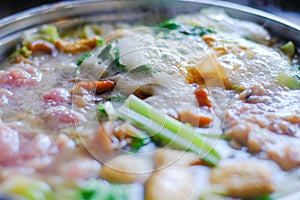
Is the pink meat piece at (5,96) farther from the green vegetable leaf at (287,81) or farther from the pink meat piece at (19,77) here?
the green vegetable leaf at (287,81)

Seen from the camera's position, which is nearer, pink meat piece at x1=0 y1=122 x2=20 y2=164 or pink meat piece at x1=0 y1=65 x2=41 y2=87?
pink meat piece at x1=0 y1=122 x2=20 y2=164

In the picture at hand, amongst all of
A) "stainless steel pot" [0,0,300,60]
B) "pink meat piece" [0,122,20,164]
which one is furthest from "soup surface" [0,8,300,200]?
"stainless steel pot" [0,0,300,60]

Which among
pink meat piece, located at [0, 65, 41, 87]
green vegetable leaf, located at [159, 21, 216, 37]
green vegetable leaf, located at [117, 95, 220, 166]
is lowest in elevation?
green vegetable leaf, located at [117, 95, 220, 166]

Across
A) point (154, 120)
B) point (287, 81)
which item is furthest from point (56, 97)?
point (287, 81)

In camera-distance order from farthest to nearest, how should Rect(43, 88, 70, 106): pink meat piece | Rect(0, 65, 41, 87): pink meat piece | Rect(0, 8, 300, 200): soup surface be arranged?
Rect(0, 65, 41, 87): pink meat piece, Rect(43, 88, 70, 106): pink meat piece, Rect(0, 8, 300, 200): soup surface

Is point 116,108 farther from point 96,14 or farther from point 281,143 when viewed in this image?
point 96,14

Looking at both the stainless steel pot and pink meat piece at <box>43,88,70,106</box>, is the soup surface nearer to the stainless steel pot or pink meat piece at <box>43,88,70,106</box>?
pink meat piece at <box>43,88,70,106</box>

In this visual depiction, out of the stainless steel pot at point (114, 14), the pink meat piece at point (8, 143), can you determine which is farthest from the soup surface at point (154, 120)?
the stainless steel pot at point (114, 14)

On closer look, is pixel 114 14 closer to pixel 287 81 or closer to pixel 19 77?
pixel 19 77

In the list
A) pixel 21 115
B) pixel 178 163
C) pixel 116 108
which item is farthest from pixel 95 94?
pixel 178 163
